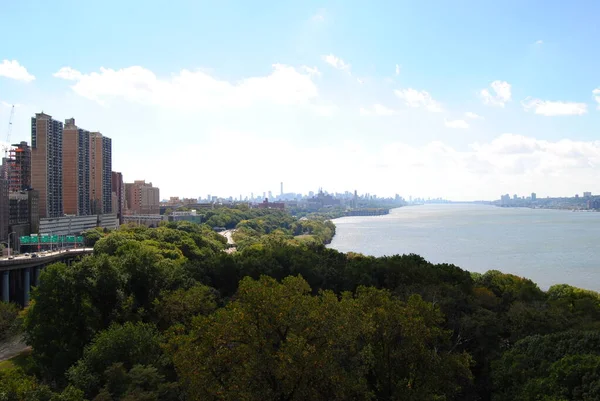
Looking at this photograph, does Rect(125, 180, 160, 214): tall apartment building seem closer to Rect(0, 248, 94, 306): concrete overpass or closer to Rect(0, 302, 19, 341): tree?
Rect(0, 248, 94, 306): concrete overpass

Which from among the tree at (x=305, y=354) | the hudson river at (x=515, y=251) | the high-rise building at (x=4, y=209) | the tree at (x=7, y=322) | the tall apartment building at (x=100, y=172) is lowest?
the hudson river at (x=515, y=251)

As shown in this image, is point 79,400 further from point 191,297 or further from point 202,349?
point 191,297

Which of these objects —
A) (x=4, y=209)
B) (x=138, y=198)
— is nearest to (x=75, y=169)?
(x=4, y=209)

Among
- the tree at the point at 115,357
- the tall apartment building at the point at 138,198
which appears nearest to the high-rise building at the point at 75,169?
the tall apartment building at the point at 138,198

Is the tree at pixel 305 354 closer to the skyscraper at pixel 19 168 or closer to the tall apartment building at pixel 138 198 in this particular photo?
the skyscraper at pixel 19 168

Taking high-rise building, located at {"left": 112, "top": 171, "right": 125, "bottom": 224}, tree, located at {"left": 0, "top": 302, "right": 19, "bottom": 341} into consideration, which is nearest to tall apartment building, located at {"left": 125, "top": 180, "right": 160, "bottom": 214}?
high-rise building, located at {"left": 112, "top": 171, "right": 125, "bottom": 224}

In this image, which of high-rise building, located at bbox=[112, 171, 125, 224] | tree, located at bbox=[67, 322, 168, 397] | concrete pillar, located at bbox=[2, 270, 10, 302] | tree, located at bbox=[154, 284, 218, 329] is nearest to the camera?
tree, located at bbox=[67, 322, 168, 397]
